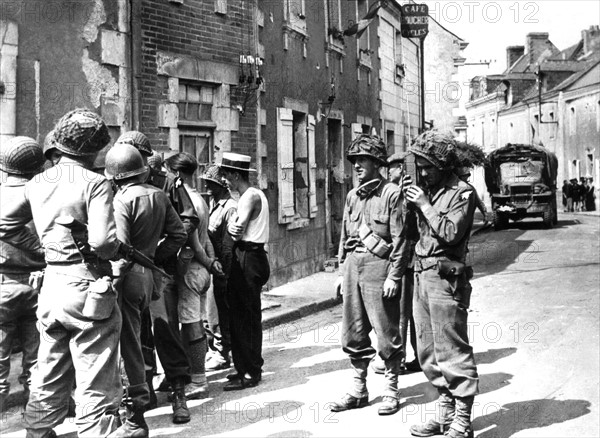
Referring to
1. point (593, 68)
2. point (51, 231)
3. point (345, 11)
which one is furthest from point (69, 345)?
point (593, 68)

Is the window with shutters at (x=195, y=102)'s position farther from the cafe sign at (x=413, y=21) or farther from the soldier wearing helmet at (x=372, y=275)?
the cafe sign at (x=413, y=21)

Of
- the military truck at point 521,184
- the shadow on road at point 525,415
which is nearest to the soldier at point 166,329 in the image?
the shadow on road at point 525,415

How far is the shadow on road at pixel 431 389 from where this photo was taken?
6.10m

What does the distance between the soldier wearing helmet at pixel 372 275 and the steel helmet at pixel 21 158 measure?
2.35 meters

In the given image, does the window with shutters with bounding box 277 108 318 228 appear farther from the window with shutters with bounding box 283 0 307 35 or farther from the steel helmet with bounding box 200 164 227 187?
the steel helmet with bounding box 200 164 227 187

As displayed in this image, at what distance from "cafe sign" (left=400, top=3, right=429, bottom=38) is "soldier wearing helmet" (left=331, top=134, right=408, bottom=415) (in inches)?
710

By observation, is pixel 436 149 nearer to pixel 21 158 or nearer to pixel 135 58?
pixel 21 158

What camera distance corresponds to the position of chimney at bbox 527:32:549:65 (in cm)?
6288

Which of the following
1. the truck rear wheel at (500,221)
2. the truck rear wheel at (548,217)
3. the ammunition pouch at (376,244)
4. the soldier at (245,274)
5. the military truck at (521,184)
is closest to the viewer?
the ammunition pouch at (376,244)

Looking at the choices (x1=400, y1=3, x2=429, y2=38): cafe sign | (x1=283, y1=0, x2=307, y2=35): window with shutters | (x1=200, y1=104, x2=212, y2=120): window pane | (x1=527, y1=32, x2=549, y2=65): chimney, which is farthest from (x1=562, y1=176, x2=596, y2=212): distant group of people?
Result: (x1=200, y1=104, x2=212, y2=120): window pane

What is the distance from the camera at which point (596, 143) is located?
41969 millimetres

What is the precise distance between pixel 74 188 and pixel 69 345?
2.95 feet

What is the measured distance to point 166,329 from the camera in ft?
18.7

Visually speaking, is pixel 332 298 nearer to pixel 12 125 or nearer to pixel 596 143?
pixel 12 125
